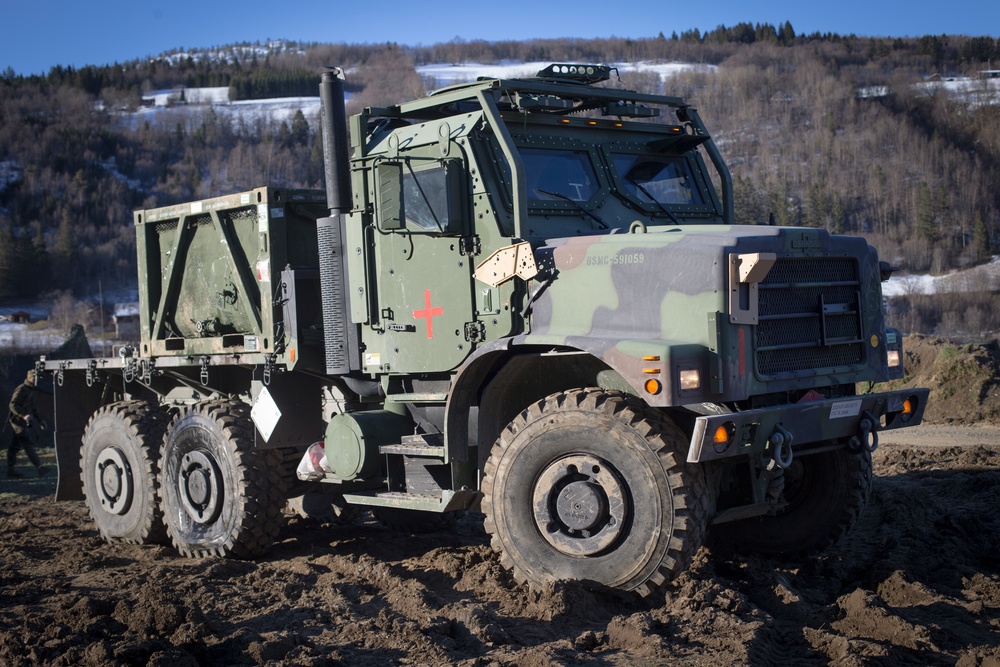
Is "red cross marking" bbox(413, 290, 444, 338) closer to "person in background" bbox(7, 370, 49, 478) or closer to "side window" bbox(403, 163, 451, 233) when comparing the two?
"side window" bbox(403, 163, 451, 233)

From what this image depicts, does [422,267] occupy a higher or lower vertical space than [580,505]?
higher

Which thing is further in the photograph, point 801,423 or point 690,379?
point 801,423

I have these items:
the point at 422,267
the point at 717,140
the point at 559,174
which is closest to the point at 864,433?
the point at 559,174

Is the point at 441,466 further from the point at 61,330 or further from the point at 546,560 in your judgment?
the point at 61,330

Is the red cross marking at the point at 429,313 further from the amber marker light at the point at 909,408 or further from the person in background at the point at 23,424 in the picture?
the person in background at the point at 23,424

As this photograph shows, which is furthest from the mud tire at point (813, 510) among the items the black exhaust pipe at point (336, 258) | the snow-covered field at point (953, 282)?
the snow-covered field at point (953, 282)

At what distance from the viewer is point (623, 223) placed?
737 cm

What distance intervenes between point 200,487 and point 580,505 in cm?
377

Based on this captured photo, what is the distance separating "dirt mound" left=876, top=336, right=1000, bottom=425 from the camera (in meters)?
15.5

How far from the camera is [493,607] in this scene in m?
6.12

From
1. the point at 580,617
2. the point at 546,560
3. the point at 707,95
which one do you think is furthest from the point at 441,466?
the point at 707,95

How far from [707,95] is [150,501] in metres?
65.1

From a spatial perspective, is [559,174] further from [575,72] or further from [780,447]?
[780,447]

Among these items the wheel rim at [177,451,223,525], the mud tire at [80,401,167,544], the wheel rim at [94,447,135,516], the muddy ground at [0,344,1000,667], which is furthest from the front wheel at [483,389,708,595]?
the wheel rim at [94,447,135,516]
